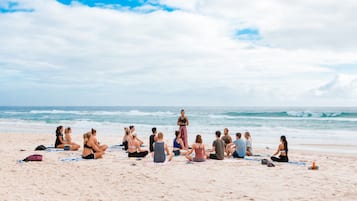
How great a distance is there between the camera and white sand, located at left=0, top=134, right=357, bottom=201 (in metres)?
6.57

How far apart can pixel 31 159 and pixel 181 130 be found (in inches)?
204

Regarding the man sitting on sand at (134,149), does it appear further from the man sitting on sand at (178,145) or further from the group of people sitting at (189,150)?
the man sitting on sand at (178,145)

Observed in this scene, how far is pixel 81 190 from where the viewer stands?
22.6 feet

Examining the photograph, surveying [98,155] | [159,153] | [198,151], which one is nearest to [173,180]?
[159,153]

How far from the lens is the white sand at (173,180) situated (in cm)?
657

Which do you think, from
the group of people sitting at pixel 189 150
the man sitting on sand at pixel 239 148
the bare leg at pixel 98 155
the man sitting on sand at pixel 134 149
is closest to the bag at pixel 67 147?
the group of people sitting at pixel 189 150

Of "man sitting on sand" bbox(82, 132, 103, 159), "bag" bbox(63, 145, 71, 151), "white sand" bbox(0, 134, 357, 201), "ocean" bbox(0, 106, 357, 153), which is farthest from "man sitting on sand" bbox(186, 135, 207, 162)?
"ocean" bbox(0, 106, 357, 153)

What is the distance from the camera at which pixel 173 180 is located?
7.89 m

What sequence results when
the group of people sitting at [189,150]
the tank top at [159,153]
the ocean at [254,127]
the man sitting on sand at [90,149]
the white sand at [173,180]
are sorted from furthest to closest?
the ocean at [254,127]
the man sitting on sand at [90,149]
the group of people sitting at [189,150]
the tank top at [159,153]
the white sand at [173,180]

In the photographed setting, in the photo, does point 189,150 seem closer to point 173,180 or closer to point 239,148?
point 239,148

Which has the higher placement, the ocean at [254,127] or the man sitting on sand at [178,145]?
the man sitting on sand at [178,145]

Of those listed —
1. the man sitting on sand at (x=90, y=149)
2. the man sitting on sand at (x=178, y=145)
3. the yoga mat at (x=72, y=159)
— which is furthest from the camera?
the man sitting on sand at (x=178, y=145)

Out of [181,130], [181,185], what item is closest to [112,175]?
[181,185]

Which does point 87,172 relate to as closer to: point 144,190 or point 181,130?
point 144,190
